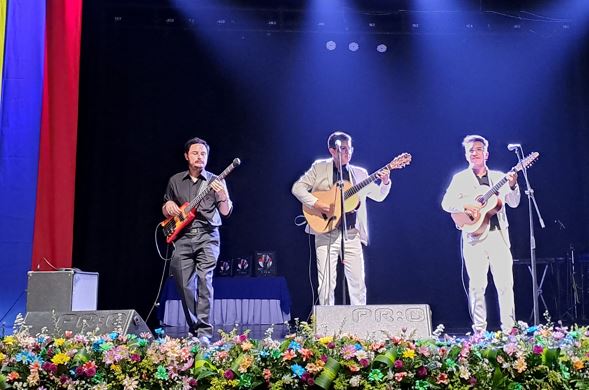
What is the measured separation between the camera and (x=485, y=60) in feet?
29.0

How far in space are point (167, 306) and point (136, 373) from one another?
18.0 feet

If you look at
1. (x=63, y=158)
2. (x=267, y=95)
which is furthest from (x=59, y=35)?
(x=267, y=95)

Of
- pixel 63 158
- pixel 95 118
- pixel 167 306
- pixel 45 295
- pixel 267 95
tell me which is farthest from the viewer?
pixel 267 95

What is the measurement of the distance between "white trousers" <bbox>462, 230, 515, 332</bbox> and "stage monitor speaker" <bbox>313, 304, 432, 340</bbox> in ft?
12.5

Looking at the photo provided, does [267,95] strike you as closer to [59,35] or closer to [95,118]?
[95,118]

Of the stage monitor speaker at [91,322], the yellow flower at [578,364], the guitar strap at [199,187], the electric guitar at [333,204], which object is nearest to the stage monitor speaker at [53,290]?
the stage monitor speaker at [91,322]

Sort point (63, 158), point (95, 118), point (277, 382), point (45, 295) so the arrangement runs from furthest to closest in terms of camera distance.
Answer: point (95, 118)
point (63, 158)
point (45, 295)
point (277, 382)

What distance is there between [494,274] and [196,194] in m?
3.31

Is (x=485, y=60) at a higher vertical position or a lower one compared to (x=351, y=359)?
higher

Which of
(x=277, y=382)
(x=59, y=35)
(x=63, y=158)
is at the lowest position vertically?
(x=277, y=382)

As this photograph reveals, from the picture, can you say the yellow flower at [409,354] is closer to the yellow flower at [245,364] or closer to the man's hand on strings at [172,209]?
the yellow flower at [245,364]

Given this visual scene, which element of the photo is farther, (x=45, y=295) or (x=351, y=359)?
(x=45, y=295)

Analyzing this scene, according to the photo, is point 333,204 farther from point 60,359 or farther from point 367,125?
point 60,359

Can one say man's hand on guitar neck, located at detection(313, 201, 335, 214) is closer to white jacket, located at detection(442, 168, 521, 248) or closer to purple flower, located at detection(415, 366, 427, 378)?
white jacket, located at detection(442, 168, 521, 248)
